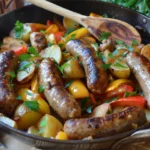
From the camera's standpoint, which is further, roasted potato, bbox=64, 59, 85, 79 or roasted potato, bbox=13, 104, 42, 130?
roasted potato, bbox=64, 59, 85, 79

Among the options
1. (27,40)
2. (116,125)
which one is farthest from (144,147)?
(27,40)

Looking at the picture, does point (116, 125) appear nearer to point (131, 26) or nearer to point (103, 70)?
point (103, 70)

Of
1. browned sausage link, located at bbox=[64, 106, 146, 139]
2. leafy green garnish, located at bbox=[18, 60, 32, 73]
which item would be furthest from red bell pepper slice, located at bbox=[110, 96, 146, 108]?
leafy green garnish, located at bbox=[18, 60, 32, 73]

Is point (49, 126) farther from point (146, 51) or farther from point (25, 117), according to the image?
point (146, 51)

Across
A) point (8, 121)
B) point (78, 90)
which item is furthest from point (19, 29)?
point (8, 121)

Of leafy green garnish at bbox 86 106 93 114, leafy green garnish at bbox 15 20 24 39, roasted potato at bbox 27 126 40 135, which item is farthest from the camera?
leafy green garnish at bbox 15 20 24 39

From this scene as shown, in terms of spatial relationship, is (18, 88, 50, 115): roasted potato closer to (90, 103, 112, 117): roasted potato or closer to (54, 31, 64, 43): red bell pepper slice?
(90, 103, 112, 117): roasted potato
